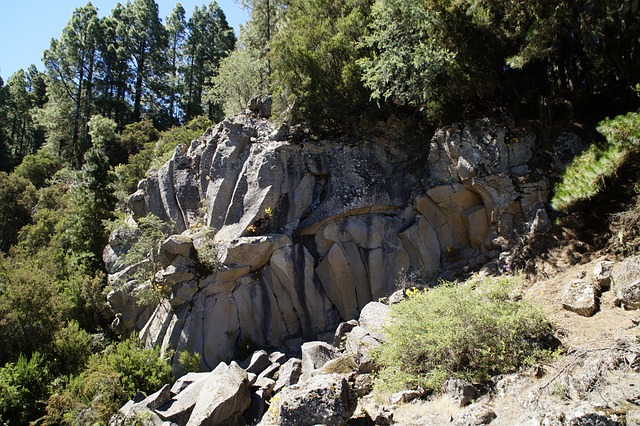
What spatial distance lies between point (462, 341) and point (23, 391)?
1050 cm

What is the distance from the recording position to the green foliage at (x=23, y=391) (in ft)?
34.2

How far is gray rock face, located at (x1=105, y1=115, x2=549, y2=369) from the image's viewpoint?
12.3m

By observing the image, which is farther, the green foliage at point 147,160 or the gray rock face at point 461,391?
the green foliage at point 147,160

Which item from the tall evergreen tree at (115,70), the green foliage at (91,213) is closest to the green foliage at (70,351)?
the green foliage at (91,213)

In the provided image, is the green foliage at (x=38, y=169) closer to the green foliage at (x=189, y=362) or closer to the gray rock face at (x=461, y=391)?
the green foliage at (x=189, y=362)

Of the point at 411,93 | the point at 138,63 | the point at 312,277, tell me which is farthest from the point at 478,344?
the point at 138,63

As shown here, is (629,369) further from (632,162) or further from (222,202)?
(222,202)

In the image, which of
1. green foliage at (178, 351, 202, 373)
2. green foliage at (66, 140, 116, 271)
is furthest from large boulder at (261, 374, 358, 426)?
green foliage at (66, 140, 116, 271)

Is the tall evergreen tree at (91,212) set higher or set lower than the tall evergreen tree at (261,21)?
lower

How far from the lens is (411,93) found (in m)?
12.8

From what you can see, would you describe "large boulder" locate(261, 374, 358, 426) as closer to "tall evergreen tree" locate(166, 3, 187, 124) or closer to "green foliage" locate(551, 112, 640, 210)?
"green foliage" locate(551, 112, 640, 210)

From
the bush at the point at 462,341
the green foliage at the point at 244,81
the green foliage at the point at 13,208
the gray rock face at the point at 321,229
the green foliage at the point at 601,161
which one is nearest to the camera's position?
the bush at the point at 462,341

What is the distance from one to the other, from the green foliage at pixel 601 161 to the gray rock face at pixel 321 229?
1.97 meters

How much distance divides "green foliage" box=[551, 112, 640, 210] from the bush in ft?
10.8
